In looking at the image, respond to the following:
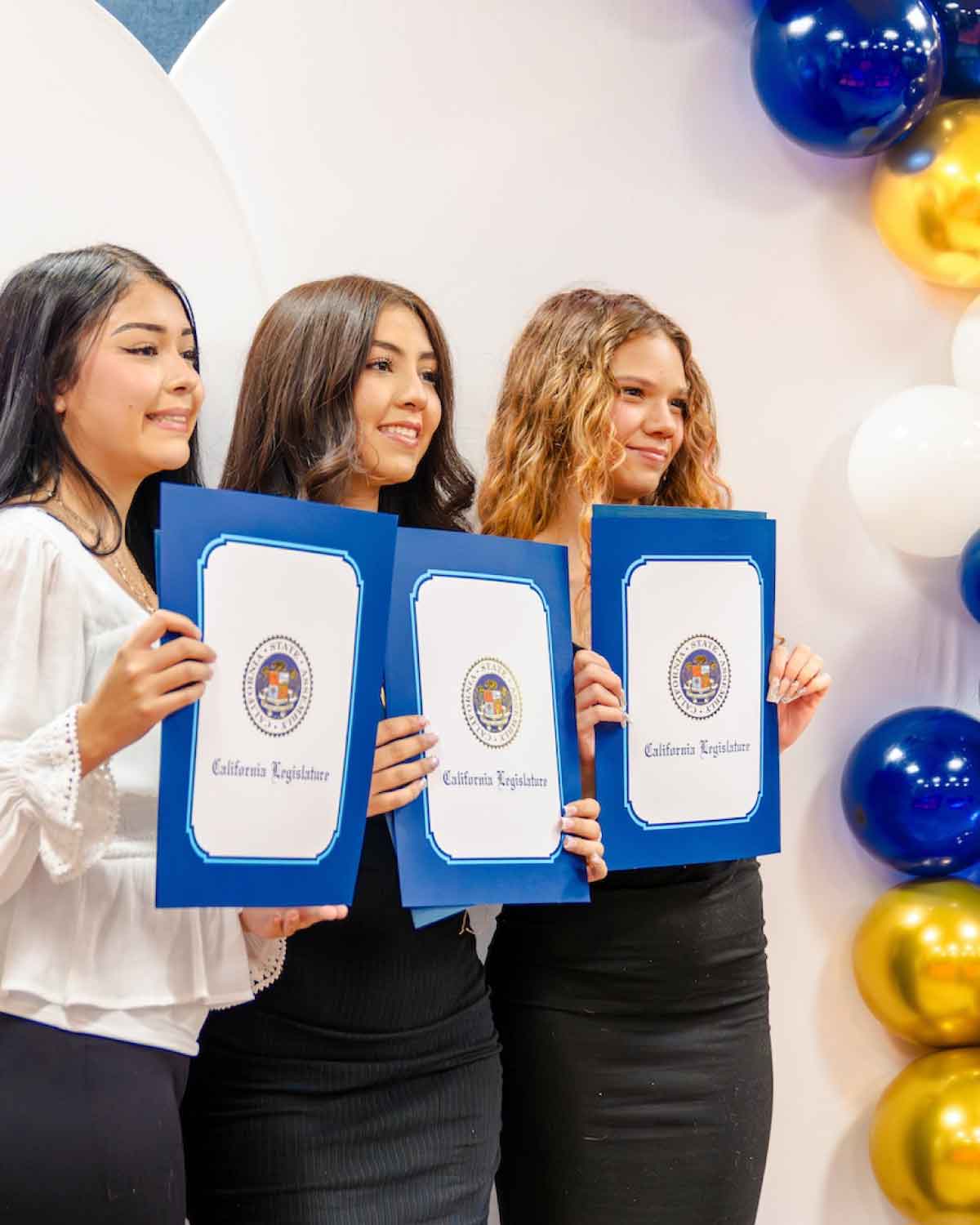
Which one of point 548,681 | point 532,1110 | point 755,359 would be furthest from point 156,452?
point 755,359

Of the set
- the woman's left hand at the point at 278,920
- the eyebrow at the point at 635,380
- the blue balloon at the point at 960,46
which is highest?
the blue balloon at the point at 960,46

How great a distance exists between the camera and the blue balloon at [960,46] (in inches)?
94.0

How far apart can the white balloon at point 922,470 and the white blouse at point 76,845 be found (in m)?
1.32

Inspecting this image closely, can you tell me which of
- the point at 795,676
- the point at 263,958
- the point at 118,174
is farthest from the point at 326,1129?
the point at 118,174

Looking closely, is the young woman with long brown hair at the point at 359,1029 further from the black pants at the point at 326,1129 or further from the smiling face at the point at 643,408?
the smiling face at the point at 643,408

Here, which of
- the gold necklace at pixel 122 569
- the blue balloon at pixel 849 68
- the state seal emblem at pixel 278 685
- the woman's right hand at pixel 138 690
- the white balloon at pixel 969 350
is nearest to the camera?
the woman's right hand at pixel 138 690

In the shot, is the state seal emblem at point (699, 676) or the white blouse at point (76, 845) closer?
the white blouse at point (76, 845)

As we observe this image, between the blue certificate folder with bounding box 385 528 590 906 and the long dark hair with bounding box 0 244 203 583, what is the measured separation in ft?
1.18

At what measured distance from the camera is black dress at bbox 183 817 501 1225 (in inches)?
65.7

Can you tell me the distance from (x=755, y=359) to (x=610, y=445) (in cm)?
54

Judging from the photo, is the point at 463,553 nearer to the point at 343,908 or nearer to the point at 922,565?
the point at 343,908

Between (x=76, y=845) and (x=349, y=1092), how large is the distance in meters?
0.54

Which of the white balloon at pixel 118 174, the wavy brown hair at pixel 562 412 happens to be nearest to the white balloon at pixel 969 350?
the wavy brown hair at pixel 562 412

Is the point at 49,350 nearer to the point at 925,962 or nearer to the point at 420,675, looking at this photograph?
the point at 420,675
